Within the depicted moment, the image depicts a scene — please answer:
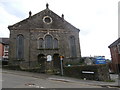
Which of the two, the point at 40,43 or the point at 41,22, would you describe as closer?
the point at 40,43

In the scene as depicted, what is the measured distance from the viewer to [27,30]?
27438mm

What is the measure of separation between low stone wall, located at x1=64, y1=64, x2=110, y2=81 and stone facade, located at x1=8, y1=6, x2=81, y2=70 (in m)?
7.60

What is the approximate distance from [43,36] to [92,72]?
1344cm

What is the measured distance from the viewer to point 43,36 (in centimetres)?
2762

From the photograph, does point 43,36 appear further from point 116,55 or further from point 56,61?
point 116,55

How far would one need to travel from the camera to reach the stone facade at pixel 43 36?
2633 centimetres

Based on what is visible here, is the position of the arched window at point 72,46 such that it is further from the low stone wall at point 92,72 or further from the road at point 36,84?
the road at point 36,84

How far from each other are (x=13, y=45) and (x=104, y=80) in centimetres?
1778

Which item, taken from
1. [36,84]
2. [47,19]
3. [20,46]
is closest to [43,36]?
[47,19]

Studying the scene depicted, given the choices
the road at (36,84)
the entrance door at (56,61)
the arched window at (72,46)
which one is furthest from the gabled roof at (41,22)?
the road at (36,84)

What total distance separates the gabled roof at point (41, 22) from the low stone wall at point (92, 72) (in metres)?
12.1

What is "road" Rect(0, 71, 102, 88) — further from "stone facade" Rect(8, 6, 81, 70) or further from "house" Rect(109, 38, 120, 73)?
"house" Rect(109, 38, 120, 73)

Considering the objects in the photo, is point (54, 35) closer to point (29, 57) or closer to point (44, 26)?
point (44, 26)

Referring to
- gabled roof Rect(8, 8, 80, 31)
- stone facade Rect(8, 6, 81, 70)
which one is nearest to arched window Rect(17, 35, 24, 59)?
stone facade Rect(8, 6, 81, 70)
